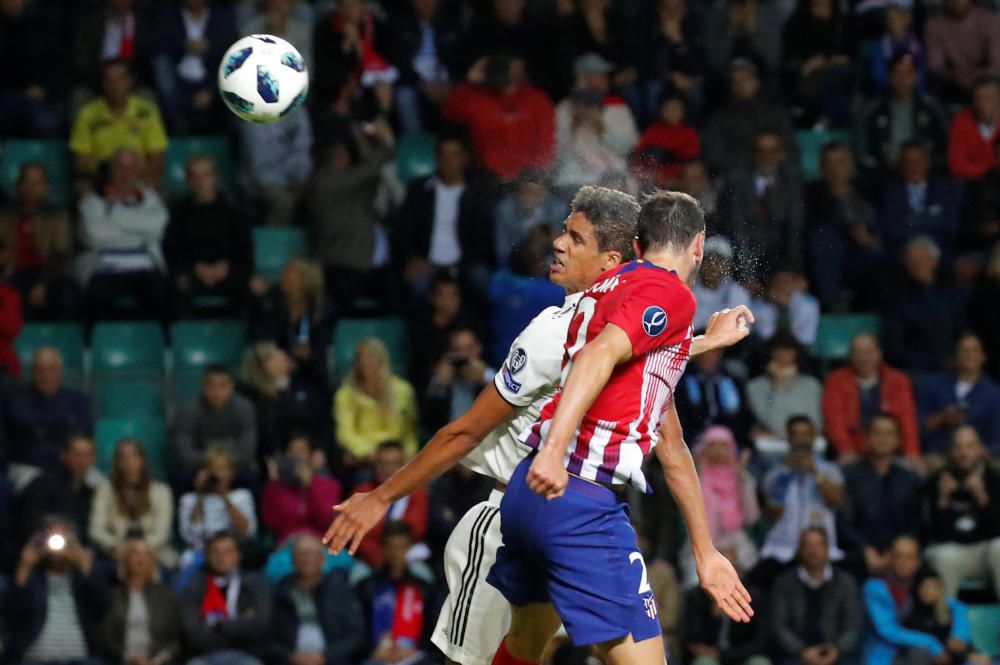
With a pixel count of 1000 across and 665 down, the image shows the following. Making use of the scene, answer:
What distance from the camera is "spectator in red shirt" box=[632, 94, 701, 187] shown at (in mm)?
11859

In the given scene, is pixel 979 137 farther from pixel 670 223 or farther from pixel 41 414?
pixel 670 223

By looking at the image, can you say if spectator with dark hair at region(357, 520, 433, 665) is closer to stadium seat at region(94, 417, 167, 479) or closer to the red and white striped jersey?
stadium seat at region(94, 417, 167, 479)

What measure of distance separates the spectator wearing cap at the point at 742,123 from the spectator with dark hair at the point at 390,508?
309cm

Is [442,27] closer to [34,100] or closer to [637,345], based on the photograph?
[34,100]

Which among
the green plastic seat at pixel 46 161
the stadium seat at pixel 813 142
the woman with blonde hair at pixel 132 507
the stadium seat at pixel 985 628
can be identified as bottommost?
the stadium seat at pixel 985 628

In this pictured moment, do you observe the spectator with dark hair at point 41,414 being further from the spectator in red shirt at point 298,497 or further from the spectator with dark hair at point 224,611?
the spectator with dark hair at point 224,611

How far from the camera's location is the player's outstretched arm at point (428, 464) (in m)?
6.06

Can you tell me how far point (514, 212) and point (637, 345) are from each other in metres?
6.41

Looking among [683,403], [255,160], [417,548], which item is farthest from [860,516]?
[255,160]

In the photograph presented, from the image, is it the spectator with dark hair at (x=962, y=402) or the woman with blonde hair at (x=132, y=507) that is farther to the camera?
the spectator with dark hair at (x=962, y=402)

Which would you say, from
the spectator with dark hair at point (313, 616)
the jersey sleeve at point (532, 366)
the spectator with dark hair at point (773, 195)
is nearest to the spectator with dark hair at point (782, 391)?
the spectator with dark hair at point (773, 195)

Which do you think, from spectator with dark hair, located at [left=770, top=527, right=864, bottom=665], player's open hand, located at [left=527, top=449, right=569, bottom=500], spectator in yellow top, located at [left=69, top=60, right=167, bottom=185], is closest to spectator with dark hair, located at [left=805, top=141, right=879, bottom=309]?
spectator with dark hair, located at [left=770, top=527, right=864, bottom=665]

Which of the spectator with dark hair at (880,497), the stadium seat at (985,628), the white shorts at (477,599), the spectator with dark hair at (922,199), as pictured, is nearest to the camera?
the white shorts at (477,599)

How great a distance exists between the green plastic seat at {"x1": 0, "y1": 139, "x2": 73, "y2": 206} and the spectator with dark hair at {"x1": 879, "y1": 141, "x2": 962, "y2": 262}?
6.16 m
